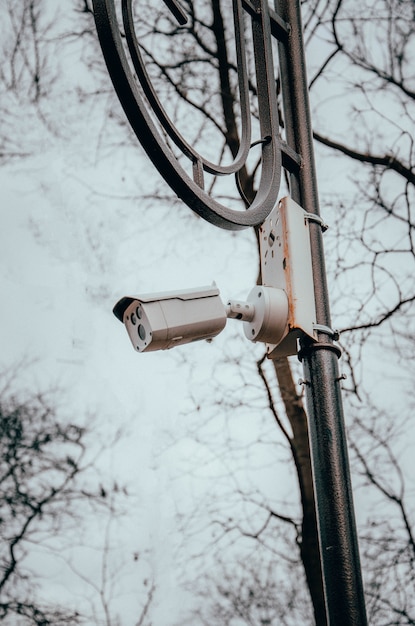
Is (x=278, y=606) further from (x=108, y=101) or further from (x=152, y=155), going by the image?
(x=108, y=101)

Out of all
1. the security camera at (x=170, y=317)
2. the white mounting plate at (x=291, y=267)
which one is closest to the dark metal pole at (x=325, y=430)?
the white mounting plate at (x=291, y=267)

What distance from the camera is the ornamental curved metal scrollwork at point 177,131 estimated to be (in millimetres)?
1334

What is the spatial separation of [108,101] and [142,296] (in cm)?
372

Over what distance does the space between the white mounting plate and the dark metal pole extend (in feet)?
0.11

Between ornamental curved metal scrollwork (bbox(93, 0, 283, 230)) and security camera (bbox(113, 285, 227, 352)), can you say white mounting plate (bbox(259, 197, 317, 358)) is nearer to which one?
ornamental curved metal scrollwork (bbox(93, 0, 283, 230))

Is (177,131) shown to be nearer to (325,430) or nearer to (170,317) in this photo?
(170,317)

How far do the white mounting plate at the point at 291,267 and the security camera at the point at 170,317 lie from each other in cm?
16

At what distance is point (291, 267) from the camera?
1562 millimetres

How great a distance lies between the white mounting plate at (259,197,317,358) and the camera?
1538 mm

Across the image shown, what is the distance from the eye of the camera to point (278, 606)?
12.6ft

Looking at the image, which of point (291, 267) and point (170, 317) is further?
point (291, 267)

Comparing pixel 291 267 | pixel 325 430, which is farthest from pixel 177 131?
pixel 325 430

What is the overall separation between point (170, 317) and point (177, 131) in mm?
419

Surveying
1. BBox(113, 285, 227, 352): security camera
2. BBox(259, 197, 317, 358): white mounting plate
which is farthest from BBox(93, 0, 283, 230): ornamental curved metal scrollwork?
BBox(113, 285, 227, 352): security camera
